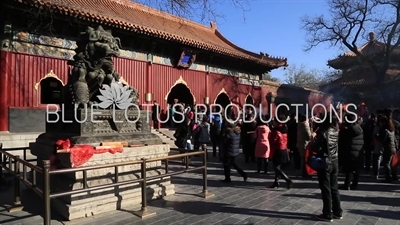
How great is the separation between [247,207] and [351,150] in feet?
8.35

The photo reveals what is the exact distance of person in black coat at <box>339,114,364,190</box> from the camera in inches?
231

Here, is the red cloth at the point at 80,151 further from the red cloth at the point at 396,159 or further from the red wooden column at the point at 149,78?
the red wooden column at the point at 149,78

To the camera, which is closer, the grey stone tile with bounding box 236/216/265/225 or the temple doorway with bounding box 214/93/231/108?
the grey stone tile with bounding box 236/216/265/225

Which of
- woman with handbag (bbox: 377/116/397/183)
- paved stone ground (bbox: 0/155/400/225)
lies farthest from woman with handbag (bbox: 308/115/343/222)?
woman with handbag (bbox: 377/116/397/183)

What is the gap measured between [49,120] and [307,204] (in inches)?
174

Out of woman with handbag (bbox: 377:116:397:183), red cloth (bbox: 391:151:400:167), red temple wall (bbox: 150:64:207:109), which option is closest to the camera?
red cloth (bbox: 391:151:400:167)

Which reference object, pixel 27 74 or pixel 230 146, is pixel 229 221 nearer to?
pixel 230 146

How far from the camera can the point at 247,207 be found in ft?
15.5

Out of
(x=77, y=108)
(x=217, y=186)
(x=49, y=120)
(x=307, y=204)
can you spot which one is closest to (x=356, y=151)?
(x=307, y=204)

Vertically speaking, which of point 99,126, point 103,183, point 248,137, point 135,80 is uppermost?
point 135,80

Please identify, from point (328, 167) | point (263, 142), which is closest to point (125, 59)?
point (263, 142)

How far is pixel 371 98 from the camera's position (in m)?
21.1

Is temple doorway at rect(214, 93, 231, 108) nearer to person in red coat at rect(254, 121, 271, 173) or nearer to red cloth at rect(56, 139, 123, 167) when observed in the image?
person in red coat at rect(254, 121, 271, 173)

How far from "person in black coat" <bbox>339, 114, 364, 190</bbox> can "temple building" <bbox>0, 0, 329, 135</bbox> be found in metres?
5.07
